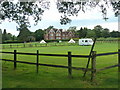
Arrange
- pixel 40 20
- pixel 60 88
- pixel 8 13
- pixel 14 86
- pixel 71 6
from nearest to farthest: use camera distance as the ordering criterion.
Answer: pixel 60 88 < pixel 14 86 < pixel 71 6 < pixel 8 13 < pixel 40 20

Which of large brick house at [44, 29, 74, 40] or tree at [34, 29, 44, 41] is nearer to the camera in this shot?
tree at [34, 29, 44, 41]

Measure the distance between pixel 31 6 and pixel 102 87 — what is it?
6.17 meters

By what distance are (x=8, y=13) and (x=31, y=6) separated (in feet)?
4.90

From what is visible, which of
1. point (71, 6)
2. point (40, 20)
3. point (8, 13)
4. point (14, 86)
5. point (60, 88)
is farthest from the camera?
point (40, 20)

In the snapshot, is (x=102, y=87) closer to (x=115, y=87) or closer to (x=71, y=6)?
(x=115, y=87)

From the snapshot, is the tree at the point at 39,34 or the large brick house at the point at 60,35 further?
the large brick house at the point at 60,35

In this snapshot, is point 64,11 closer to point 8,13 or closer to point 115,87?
point 8,13

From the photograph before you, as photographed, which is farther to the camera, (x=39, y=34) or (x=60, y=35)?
(x=60, y=35)

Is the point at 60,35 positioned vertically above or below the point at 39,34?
above

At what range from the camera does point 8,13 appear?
32.3ft

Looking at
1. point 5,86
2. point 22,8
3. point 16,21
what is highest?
point 22,8

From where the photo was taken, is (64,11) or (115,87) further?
(64,11)

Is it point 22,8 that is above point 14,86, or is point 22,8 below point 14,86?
above

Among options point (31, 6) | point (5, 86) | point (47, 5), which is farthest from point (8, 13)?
point (5, 86)
